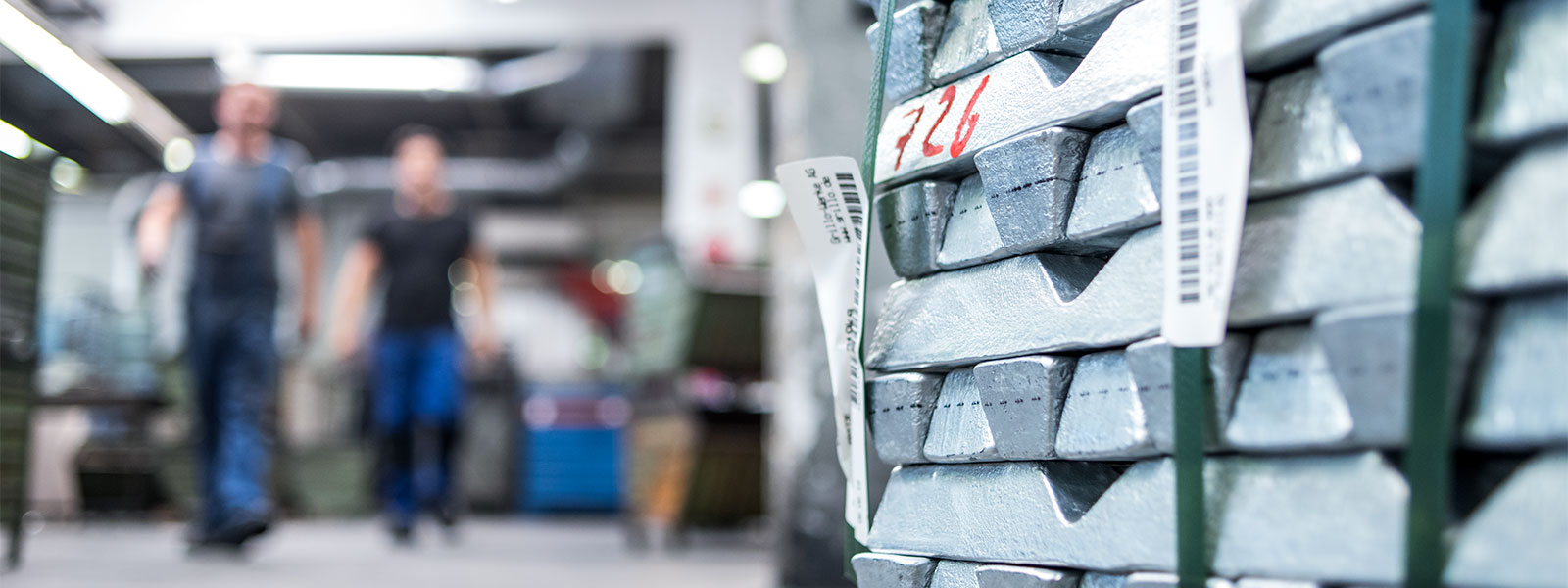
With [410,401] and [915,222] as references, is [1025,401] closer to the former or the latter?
[915,222]

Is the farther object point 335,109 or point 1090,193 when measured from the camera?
point 335,109

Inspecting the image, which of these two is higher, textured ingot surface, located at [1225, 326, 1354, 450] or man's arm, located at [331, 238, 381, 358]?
man's arm, located at [331, 238, 381, 358]

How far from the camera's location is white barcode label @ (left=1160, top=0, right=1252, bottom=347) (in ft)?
2.26

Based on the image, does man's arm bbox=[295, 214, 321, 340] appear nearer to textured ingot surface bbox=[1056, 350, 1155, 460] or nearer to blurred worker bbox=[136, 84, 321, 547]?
blurred worker bbox=[136, 84, 321, 547]

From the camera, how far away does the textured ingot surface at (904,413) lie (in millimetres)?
987

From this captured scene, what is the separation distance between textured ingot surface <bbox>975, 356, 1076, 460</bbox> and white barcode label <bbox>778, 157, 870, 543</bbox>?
0.14 meters

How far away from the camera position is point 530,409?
10164mm

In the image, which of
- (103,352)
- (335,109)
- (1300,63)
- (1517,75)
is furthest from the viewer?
(335,109)

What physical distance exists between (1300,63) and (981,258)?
294 millimetres

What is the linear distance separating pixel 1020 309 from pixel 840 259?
207 mm

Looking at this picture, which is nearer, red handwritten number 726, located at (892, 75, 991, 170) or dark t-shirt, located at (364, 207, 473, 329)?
red handwritten number 726, located at (892, 75, 991, 170)

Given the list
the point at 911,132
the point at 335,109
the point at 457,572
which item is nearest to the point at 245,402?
the point at 457,572

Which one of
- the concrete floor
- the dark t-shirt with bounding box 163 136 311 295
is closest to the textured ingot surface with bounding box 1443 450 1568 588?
the concrete floor

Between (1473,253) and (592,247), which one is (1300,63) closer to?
(1473,253)
